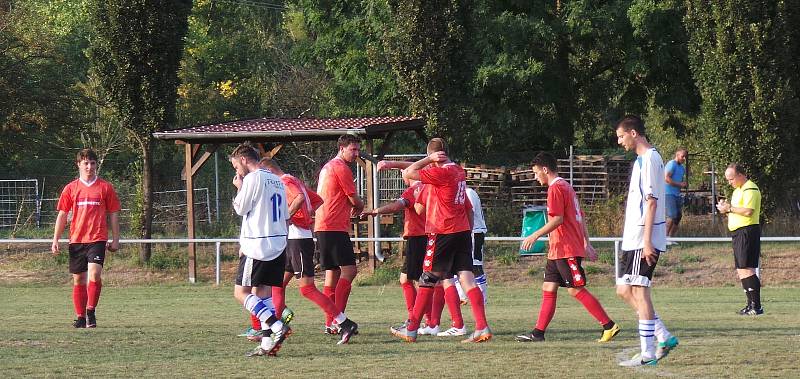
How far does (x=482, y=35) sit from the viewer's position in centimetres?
2858

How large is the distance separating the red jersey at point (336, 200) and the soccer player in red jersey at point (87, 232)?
113 inches

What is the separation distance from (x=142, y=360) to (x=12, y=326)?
4.07 m

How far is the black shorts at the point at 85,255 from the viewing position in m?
12.8

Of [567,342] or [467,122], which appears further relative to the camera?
[467,122]

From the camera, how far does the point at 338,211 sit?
1155 centimetres

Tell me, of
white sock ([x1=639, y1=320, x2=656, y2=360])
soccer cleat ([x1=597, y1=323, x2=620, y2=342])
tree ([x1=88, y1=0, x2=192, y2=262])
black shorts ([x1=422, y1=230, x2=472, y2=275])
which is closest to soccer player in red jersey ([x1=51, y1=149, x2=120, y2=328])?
black shorts ([x1=422, y1=230, x2=472, y2=275])

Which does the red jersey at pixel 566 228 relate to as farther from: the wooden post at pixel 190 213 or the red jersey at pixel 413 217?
the wooden post at pixel 190 213

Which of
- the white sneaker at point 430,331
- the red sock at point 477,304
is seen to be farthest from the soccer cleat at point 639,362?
the white sneaker at point 430,331

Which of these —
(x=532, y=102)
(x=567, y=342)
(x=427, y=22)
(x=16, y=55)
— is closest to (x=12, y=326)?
(x=567, y=342)

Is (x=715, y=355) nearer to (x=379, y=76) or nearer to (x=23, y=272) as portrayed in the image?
(x=23, y=272)

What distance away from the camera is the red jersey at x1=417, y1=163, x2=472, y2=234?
10805 millimetres

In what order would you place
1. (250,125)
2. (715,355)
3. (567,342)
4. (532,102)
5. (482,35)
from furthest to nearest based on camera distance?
(532,102) < (482,35) < (250,125) < (567,342) < (715,355)

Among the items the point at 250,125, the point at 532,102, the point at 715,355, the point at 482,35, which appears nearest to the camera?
the point at 715,355

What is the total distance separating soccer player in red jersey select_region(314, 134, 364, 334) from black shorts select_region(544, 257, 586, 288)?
2.04 metres
